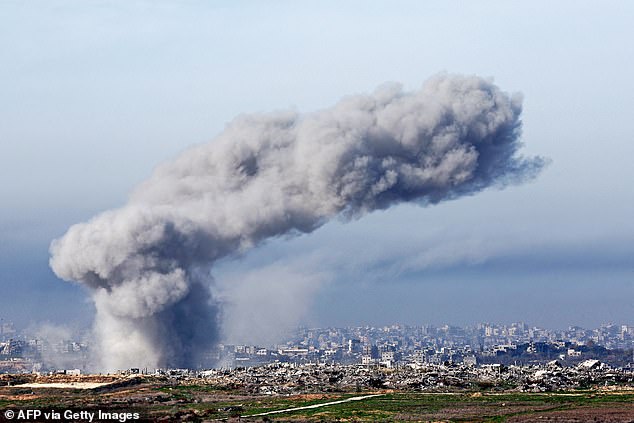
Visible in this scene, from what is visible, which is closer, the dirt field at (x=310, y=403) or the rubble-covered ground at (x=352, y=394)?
the dirt field at (x=310, y=403)

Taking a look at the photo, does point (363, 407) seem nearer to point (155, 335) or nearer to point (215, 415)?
point (215, 415)

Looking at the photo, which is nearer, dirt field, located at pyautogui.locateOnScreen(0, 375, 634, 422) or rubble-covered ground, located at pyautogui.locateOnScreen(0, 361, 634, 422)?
dirt field, located at pyautogui.locateOnScreen(0, 375, 634, 422)

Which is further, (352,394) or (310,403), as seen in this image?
(352,394)

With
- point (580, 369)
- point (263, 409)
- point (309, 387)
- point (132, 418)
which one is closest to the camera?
point (132, 418)

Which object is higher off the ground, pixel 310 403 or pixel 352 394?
pixel 352 394

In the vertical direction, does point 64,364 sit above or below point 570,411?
above

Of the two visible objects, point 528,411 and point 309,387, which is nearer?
point 528,411

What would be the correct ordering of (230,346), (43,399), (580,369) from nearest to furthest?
(43,399), (580,369), (230,346)

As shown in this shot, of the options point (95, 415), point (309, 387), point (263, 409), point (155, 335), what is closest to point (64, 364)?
point (155, 335)
